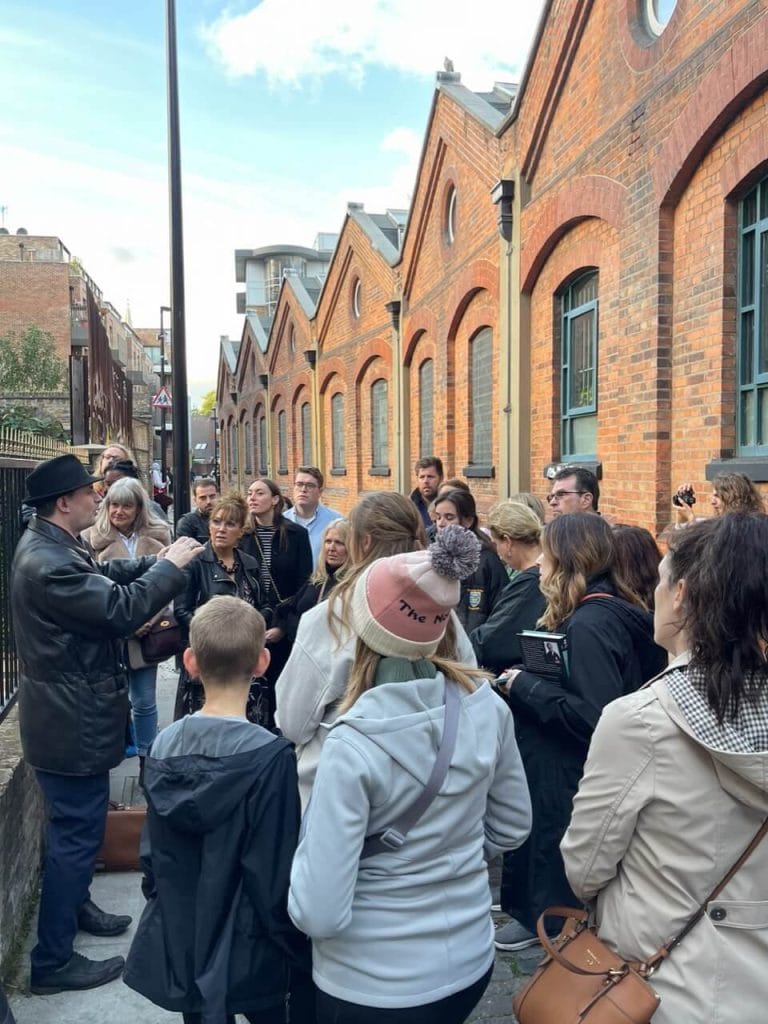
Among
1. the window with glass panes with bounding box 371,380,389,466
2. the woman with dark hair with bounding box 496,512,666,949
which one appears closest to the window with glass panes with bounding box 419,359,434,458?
the window with glass panes with bounding box 371,380,389,466

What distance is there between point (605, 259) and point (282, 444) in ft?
63.2

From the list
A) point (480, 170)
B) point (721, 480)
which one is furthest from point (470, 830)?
point (480, 170)

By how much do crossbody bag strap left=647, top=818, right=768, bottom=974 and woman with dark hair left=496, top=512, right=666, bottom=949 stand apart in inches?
51.4

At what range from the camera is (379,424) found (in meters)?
16.9

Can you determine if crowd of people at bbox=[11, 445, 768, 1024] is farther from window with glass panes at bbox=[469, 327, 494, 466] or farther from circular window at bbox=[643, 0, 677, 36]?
window with glass panes at bbox=[469, 327, 494, 466]

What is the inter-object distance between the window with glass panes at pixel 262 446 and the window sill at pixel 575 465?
2100 cm

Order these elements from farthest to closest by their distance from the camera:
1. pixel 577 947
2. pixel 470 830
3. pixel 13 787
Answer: pixel 13 787 → pixel 470 830 → pixel 577 947

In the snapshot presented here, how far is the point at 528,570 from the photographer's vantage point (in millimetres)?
3758

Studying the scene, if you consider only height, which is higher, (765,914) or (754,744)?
(754,744)

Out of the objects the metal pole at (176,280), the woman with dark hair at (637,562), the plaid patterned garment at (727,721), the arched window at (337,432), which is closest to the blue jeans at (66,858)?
the woman with dark hair at (637,562)

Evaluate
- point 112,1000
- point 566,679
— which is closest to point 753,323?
point 566,679

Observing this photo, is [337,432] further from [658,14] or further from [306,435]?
[658,14]

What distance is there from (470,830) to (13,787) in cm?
244

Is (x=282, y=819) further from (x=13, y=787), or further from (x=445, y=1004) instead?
(x=13, y=787)
